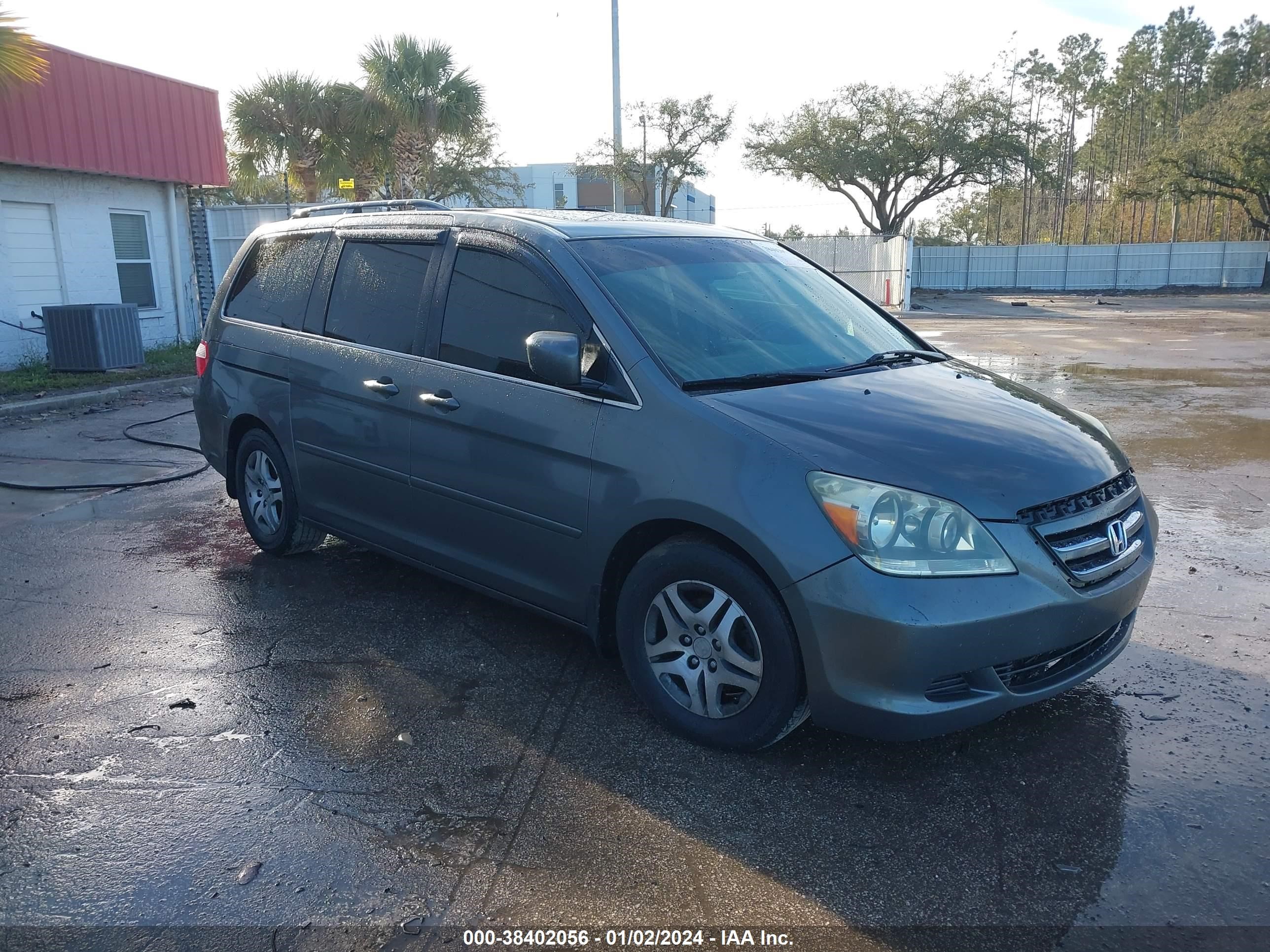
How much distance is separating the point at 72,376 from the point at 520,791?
42.0 feet

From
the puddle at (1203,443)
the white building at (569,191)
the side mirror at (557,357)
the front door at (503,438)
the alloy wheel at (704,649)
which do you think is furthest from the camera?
the white building at (569,191)

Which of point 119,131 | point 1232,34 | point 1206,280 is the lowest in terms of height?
point 1206,280

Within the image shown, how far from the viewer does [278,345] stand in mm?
5316

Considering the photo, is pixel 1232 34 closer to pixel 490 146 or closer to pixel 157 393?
pixel 490 146

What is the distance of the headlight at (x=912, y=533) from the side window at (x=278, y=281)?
3.32m

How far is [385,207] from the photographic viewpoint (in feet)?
17.8

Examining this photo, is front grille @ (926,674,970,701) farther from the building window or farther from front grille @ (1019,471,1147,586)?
the building window

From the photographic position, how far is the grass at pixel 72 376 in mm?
12453

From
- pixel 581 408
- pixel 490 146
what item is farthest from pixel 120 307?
pixel 490 146

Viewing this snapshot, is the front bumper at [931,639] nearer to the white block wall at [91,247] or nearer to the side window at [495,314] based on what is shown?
the side window at [495,314]

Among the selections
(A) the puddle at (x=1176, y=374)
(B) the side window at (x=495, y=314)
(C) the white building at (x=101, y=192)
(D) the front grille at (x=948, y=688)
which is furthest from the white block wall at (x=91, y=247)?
(D) the front grille at (x=948, y=688)

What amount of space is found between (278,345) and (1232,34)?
71.9m

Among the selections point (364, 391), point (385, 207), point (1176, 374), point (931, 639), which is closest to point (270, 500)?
point (364, 391)

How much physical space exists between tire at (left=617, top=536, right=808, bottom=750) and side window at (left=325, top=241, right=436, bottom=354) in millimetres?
1741
